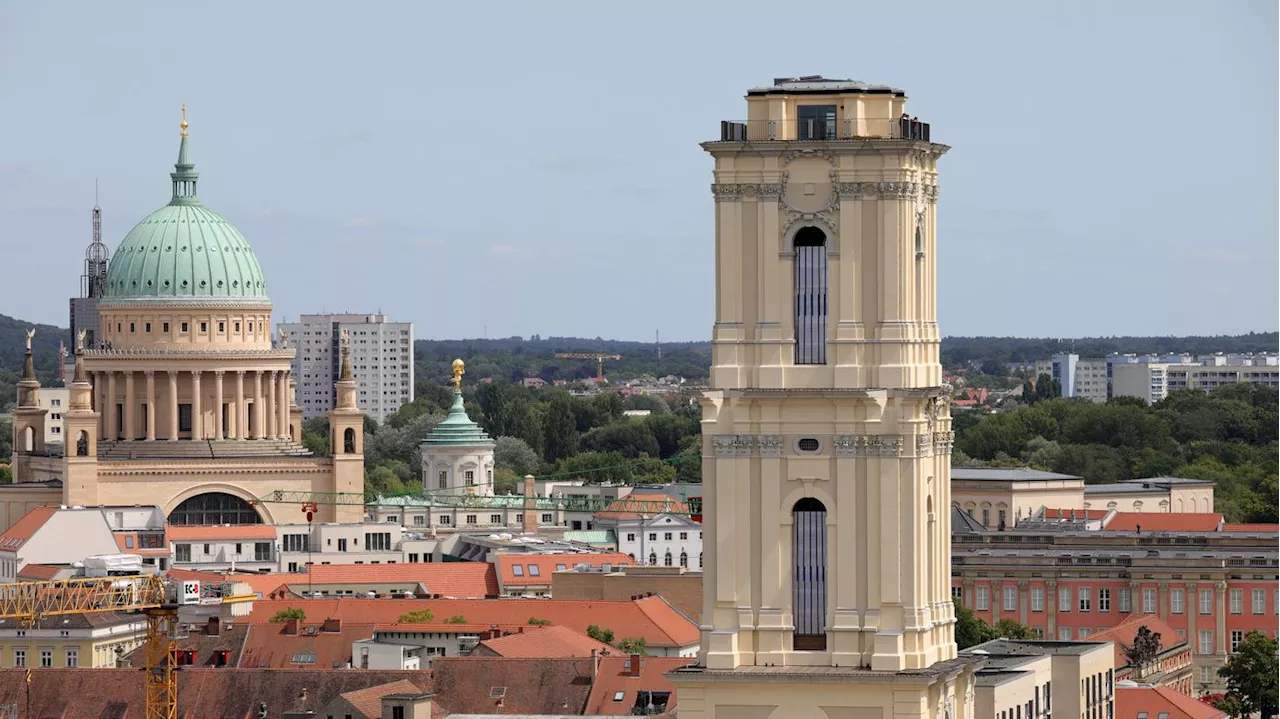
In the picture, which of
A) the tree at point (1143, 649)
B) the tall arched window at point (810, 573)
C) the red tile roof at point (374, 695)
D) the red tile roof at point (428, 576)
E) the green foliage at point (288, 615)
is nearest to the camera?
the tall arched window at point (810, 573)

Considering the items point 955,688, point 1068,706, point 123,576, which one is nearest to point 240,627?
point 123,576

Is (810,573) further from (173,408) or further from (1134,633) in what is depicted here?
(173,408)

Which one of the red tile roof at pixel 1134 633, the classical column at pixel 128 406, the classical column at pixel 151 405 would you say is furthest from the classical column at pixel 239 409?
the red tile roof at pixel 1134 633

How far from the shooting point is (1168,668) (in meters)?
142

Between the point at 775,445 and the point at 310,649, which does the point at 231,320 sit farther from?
the point at 775,445

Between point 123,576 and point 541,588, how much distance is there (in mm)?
37319

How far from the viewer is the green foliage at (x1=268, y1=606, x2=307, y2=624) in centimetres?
13650

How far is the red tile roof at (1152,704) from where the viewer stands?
108m

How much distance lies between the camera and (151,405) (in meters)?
198

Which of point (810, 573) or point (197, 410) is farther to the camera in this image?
point (197, 410)

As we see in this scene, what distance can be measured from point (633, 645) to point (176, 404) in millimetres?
70286

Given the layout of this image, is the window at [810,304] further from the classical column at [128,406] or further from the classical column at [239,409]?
the classical column at [128,406]

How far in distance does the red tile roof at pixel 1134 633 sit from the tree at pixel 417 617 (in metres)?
22.1

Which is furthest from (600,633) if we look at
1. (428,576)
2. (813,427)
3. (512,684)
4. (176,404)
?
(813,427)
